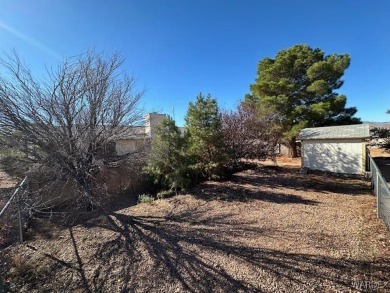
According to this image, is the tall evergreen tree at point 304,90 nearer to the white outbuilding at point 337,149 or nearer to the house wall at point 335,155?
the white outbuilding at point 337,149

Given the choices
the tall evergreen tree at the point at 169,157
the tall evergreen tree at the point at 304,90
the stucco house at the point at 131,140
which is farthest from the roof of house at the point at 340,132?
the stucco house at the point at 131,140

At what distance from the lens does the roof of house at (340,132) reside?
915cm

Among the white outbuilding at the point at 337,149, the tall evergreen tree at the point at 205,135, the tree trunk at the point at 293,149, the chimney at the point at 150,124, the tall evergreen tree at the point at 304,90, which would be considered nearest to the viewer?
the chimney at the point at 150,124

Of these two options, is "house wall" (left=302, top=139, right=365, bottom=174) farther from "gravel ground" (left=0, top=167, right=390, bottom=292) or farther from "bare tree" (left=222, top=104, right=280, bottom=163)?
"gravel ground" (left=0, top=167, right=390, bottom=292)

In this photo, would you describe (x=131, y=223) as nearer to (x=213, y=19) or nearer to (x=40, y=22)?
(x=40, y=22)

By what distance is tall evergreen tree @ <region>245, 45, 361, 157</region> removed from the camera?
44.4 feet

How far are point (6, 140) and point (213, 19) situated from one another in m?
8.01

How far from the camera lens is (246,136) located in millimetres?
10336

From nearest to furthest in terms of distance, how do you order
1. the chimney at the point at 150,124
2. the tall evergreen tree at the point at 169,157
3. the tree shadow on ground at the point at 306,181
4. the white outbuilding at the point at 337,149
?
the chimney at the point at 150,124 → the tree shadow on ground at the point at 306,181 → the tall evergreen tree at the point at 169,157 → the white outbuilding at the point at 337,149

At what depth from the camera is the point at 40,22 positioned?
18.3 feet

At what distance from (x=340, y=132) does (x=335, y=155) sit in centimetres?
115

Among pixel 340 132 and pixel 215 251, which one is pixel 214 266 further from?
pixel 340 132

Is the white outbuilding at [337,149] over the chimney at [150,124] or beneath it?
beneath

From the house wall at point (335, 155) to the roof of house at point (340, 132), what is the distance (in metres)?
0.22
